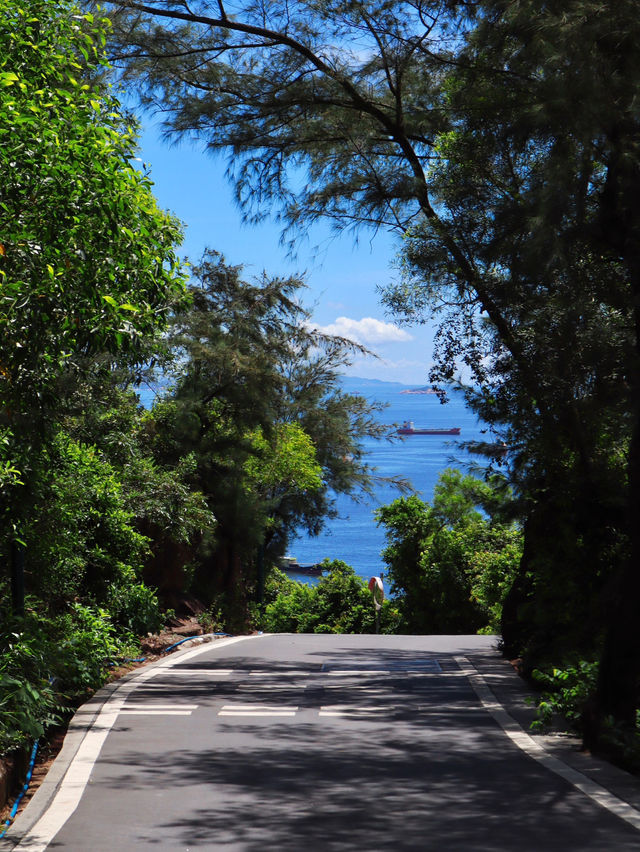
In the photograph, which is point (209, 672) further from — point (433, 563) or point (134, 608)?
point (433, 563)

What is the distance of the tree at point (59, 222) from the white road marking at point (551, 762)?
464 cm

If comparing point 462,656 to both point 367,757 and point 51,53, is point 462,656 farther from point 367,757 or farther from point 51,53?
point 51,53

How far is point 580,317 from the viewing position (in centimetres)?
1115

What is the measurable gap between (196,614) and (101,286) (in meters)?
17.0

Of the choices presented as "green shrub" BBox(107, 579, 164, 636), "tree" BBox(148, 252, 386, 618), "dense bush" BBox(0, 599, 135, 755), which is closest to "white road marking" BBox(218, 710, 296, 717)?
"dense bush" BBox(0, 599, 135, 755)

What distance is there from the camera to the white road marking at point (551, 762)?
20.7 feet

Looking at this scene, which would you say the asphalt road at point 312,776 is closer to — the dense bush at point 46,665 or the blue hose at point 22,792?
the blue hose at point 22,792

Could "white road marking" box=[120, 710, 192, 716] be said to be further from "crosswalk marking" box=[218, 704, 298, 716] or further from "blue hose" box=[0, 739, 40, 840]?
"blue hose" box=[0, 739, 40, 840]

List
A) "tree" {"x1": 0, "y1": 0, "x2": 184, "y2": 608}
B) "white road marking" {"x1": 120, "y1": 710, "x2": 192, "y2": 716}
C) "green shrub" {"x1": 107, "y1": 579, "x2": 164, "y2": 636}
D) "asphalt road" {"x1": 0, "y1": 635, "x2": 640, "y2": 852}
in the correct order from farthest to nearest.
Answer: "green shrub" {"x1": 107, "y1": 579, "x2": 164, "y2": 636}
"white road marking" {"x1": 120, "y1": 710, "x2": 192, "y2": 716}
"tree" {"x1": 0, "y1": 0, "x2": 184, "y2": 608}
"asphalt road" {"x1": 0, "y1": 635, "x2": 640, "y2": 852}

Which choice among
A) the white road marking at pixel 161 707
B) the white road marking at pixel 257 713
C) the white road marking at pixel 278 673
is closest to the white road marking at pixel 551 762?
the white road marking at pixel 257 713

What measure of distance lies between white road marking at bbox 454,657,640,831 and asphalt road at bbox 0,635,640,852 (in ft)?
0.07

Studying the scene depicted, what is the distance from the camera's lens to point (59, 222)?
7.39m

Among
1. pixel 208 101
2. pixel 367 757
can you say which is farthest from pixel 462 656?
pixel 208 101

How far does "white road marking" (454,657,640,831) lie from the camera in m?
6.30
